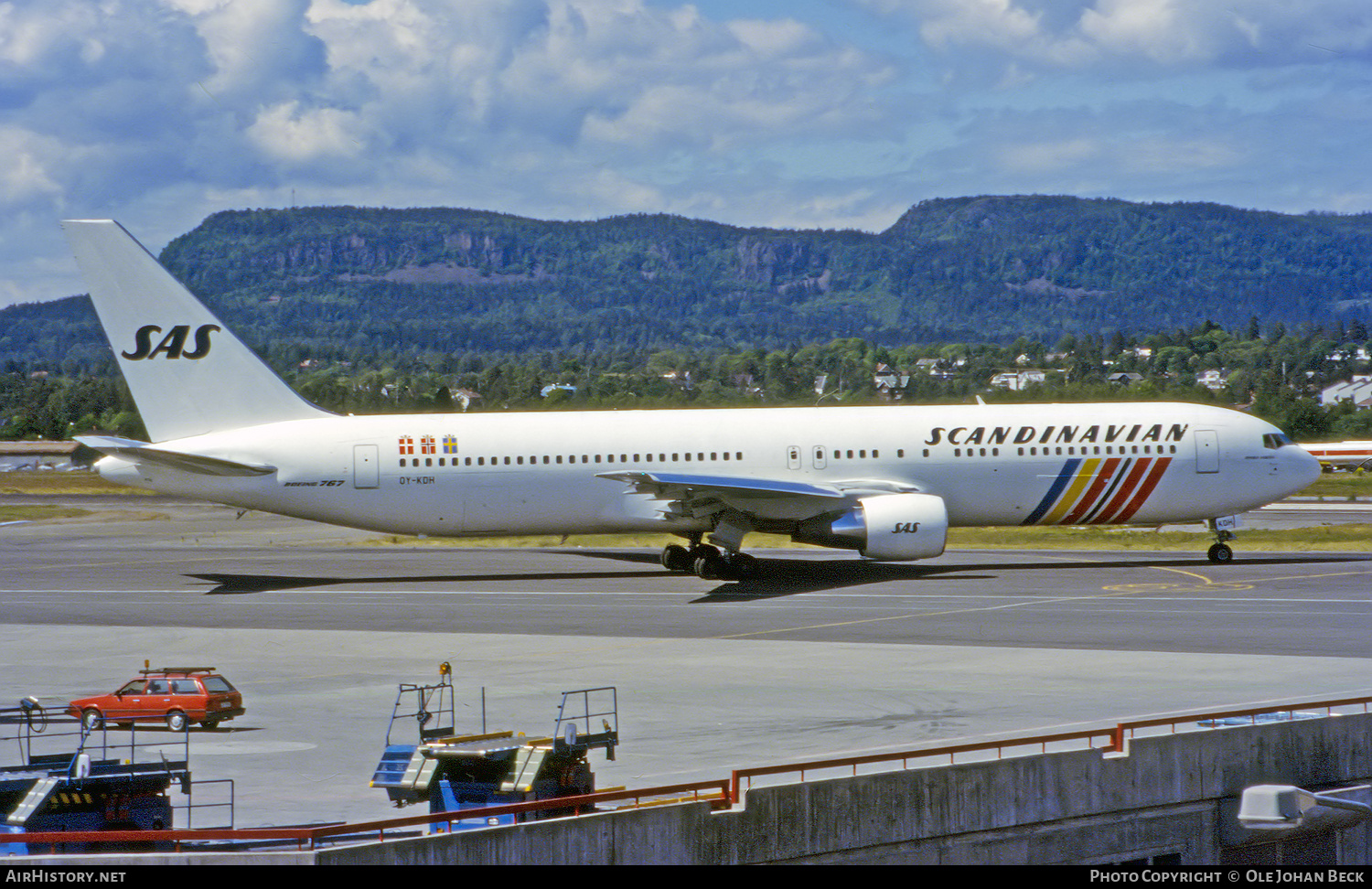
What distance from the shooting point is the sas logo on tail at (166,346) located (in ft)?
137

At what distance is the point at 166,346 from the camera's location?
138 ft

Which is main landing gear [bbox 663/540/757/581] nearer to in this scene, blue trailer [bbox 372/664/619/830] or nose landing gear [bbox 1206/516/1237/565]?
nose landing gear [bbox 1206/516/1237/565]

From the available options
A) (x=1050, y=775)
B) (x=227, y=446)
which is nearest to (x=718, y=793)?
(x=1050, y=775)

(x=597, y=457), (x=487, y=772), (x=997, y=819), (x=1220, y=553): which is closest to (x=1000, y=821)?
(x=997, y=819)

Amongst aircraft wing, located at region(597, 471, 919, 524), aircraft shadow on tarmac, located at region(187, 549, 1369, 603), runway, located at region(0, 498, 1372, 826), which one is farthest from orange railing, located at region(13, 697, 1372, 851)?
aircraft shadow on tarmac, located at region(187, 549, 1369, 603)

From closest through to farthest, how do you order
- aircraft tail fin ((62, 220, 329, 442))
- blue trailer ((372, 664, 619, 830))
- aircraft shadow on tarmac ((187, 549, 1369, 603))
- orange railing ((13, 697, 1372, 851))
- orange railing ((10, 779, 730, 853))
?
1. orange railing ((10, 779, 730, 853))
2. orange railing ((13, 697, 1372, 851))
3. blue trailer ((372, 664, 619, 830))
4. aircraft shadow on tarmac ((187, 549, 1369, 603))
5. aircraft tail fin ((62, 220, 329, 442))

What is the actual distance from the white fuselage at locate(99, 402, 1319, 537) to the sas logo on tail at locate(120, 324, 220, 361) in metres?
2.57

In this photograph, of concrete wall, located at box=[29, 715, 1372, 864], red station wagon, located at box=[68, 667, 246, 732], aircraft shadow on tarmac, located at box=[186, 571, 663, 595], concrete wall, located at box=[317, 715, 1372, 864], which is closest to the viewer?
concrete wall, located at box=[29, 715, 1372, 864]

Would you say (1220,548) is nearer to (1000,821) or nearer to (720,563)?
(720,563)

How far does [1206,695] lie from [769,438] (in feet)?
69.1

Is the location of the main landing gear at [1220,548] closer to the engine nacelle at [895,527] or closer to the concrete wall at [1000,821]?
the engine nacelle at [895,527]

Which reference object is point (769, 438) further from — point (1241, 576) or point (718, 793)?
point (718, 793)

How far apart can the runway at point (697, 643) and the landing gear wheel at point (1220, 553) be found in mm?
577

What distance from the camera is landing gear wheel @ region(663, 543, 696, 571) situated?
4438 cm
